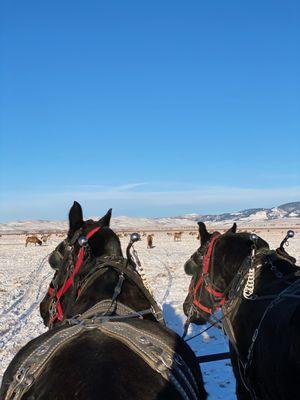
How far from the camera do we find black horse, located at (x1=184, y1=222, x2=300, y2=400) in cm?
323

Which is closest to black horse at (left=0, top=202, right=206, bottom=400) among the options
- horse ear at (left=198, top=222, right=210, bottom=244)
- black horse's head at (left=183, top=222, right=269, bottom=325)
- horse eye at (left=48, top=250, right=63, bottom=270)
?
horse eye at (left=48, top=250, right=63, bottom=270)

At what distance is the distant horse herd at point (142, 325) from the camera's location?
213cm

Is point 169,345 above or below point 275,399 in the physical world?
above

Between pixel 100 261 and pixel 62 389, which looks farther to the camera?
pixel 100 261

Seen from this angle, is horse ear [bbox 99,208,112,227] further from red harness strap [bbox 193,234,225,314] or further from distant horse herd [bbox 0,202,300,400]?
red harness strap [bbox 193,234,225,314]

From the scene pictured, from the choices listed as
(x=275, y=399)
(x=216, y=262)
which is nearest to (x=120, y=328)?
(x=275, y=399)

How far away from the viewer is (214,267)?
5.55 m

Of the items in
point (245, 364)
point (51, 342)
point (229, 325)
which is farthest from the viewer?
point (229, 325)

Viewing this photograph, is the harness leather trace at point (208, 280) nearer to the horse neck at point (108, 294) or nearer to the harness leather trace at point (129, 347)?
the horse neck at point (108, 294)

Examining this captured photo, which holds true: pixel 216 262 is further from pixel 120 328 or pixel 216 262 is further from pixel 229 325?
pixel 120 328

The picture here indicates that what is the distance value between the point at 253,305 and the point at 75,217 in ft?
6.40

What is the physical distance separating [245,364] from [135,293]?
4.31 feet

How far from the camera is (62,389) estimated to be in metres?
1.99

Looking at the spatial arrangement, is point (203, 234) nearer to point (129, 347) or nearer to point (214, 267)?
point (214, 267)
